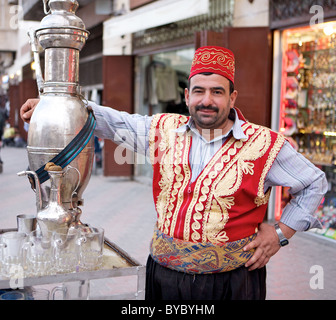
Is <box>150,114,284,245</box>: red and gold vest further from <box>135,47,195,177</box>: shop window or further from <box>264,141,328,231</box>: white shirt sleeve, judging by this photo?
<box>135,47,195,177</box>: shop window

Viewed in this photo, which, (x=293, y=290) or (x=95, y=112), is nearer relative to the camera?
(x=95, y=112)

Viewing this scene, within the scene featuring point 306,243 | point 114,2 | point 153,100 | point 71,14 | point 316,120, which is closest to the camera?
point 71,14

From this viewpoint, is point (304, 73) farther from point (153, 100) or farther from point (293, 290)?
point (153, 100)

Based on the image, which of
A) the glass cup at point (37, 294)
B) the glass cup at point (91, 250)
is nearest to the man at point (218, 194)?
the glass cup at point (91, 250)

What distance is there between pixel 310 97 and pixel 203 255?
4048mm

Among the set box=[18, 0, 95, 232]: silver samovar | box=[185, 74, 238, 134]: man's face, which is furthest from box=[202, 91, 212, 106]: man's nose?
box=[18, 0, 95, 232]: silver samovar

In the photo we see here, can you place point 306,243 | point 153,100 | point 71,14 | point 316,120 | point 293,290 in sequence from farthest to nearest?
point 153,100
point 316,120
point 306,243
point 293,290
point 71,14

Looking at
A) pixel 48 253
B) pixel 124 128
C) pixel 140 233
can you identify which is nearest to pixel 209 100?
pixel 124 128

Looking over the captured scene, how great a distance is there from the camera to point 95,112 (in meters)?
1.94

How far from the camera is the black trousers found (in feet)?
5.97

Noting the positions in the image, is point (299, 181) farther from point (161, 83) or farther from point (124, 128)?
point (161, 83)
